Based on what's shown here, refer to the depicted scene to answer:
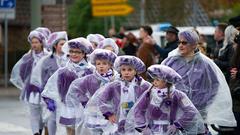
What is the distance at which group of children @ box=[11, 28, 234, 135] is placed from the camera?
8.52m

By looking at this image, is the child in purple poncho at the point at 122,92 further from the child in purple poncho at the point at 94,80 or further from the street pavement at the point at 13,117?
the street pavement at the point at 13,117

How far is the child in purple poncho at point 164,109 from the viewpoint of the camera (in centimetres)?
848

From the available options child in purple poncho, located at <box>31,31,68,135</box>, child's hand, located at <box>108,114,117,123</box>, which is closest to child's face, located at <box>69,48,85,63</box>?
child in purple poncho, located at <box>31,31,68,135</box>

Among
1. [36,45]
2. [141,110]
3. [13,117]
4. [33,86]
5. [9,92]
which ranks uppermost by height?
[36,45]

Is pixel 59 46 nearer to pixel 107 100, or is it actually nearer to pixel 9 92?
pixel 107 100

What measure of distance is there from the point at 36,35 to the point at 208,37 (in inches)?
446

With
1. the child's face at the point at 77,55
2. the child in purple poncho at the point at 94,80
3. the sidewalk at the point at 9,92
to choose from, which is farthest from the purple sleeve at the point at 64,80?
the sidewalk at the point at 9,92

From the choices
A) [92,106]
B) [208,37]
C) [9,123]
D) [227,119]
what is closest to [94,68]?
[92,106]

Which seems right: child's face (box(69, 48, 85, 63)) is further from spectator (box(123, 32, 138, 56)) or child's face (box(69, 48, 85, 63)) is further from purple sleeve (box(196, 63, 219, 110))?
spectator (box(123, 32, 138, 56))

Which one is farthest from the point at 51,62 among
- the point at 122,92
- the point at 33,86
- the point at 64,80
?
the point at 122,92

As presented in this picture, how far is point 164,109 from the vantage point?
27.9ft

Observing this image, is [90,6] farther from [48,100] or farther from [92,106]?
[92,106]

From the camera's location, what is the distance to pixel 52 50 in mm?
12586

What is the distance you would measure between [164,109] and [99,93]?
42.1 inches
